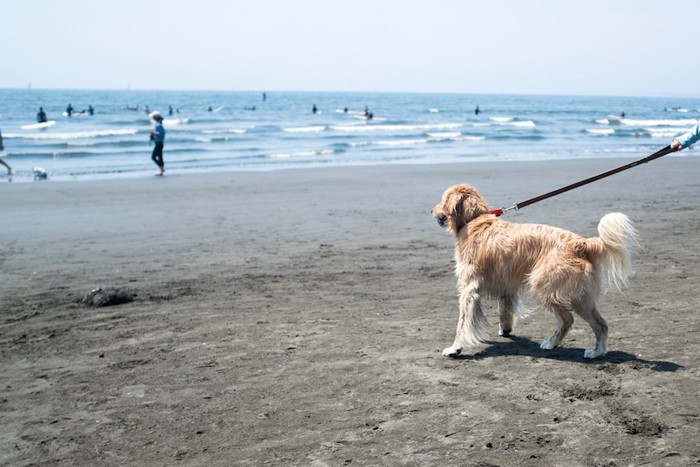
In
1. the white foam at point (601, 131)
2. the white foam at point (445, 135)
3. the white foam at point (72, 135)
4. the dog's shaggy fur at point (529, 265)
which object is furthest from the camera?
the white foam at point (601, 131)

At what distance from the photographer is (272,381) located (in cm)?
546

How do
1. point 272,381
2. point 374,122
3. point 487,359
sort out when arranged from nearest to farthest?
point 272,381 < point 487,359 < point 374,122

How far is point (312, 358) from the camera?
594 cm

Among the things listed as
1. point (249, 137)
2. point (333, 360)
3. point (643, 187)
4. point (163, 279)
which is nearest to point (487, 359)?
point (333, 360)

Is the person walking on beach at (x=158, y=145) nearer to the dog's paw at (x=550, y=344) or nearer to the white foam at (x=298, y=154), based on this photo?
the white foam at (x=298, y=154)

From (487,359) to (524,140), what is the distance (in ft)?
117

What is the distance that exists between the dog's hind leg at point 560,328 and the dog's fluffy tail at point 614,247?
0.50m

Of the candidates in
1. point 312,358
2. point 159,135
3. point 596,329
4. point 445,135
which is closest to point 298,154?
point 159,135

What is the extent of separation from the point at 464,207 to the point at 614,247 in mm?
1367

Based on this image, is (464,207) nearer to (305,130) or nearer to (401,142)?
(401,142)

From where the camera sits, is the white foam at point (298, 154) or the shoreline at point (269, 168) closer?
the shoreline at point (269, 168)

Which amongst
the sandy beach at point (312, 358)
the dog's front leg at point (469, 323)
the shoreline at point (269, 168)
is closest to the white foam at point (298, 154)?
the shoreline at point (269, 168)

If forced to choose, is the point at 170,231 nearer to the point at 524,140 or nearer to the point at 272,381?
the point at 272,381

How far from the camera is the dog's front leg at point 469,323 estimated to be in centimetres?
591
